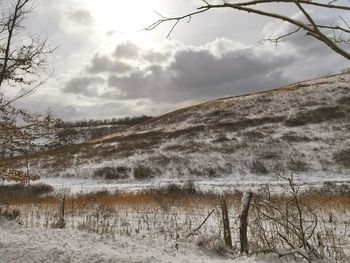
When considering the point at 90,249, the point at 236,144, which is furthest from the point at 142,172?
the point at 90,249

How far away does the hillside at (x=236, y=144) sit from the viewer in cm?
3984

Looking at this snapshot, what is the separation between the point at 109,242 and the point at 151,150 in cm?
3867

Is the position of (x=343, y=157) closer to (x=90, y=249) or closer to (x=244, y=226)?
(x=244, y=226)

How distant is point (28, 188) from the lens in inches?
1407

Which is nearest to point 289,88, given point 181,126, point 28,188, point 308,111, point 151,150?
point 308,111

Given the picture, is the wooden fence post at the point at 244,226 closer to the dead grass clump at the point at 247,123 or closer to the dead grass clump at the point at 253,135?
the dead grass clump at the point at 253,135

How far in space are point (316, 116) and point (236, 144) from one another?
36.5 feet

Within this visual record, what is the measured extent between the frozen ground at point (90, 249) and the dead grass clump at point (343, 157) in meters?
30.8

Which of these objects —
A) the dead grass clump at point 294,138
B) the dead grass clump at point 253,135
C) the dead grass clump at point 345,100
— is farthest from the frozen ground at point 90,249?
the dead grass clump at point 345,100

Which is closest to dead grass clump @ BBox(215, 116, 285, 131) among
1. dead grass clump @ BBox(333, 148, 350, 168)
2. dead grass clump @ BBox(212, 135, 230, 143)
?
dead grass clump @ BBox(212, 135, 230, 143)

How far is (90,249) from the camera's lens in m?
8.59

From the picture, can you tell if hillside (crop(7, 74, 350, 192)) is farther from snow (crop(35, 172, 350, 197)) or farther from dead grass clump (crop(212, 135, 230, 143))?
snow (crop(35, 172, 350, 197))

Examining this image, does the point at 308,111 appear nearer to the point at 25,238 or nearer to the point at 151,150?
the point at 151,150

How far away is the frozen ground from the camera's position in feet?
26.1
